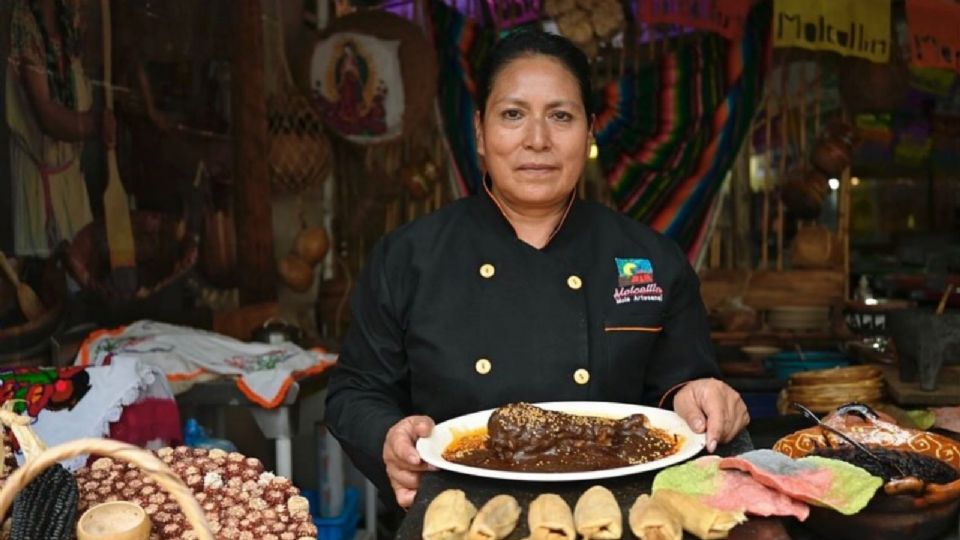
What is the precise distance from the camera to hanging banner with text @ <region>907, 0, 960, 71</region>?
507 centimetres

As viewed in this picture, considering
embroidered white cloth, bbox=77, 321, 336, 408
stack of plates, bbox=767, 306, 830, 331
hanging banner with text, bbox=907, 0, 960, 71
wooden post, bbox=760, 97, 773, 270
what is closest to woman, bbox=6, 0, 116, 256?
embroidered white cloth, bbox=77, 321, 336, 408

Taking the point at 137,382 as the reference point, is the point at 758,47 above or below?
above

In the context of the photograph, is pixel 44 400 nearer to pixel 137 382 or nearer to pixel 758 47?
pixel 137 382

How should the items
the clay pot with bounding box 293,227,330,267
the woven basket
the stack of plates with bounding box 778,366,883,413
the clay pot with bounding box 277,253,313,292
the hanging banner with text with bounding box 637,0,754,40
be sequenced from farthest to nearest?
1. the clay pot with bounding box 293,227,330,267
2. the clay pot with bounding box 277,253,313,292
3. the hanging banner with text with bounding box 637,0,754,40
4. the stack of plates with bounding box 778,366,883,413
5. the woven basket

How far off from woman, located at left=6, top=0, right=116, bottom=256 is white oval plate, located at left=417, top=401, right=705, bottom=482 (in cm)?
208

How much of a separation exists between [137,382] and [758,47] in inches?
191

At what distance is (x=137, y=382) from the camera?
3.01 m

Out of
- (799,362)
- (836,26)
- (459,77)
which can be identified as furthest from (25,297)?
(836,26)

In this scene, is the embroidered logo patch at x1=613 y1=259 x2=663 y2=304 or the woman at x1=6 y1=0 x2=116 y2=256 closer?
the embroidered logo patch at x1=613 y1=259 x2=663 y2=304

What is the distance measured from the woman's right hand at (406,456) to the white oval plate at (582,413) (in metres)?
0.02

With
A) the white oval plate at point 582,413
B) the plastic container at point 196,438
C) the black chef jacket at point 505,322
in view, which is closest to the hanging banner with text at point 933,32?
the black chef jacket at point 505,322

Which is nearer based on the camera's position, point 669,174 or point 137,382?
point 137,382

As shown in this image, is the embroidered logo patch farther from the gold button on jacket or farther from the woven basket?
the woven basket

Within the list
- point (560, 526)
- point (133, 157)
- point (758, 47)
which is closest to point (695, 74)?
point (758, 47)
